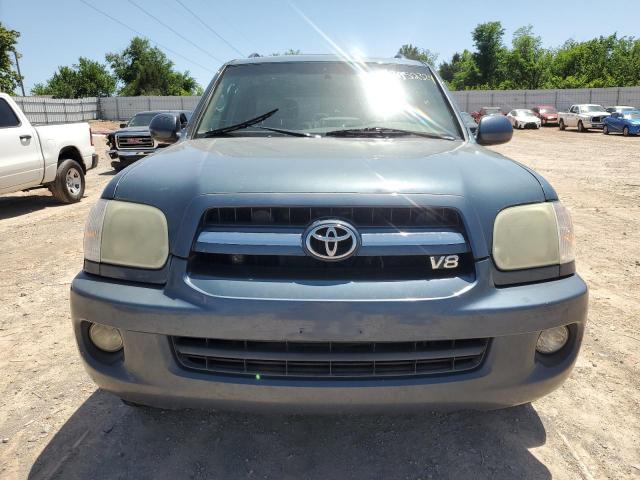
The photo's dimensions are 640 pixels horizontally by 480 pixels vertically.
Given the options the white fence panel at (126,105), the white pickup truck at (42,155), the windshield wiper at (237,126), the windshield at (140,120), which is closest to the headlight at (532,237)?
the windshield wiper at (237,126)

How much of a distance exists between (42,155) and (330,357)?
8.16m

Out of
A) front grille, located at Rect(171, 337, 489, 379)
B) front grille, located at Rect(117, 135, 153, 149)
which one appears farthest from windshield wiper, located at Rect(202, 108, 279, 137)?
front grille, located at Rect(117, 135, 153, 149)

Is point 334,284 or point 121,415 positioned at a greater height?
point 334,284

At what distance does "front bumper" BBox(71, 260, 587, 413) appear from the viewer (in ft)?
5.88

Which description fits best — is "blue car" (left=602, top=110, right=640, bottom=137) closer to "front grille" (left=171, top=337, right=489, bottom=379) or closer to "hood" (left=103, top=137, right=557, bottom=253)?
"hood" (left=103, top=137, right=557, bottom=253)

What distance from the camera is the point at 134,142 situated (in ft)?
44.2

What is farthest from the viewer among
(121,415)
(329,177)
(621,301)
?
(621,301)

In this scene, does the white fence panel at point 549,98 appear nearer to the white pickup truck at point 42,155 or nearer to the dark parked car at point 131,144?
the dark parked car at point 131,144

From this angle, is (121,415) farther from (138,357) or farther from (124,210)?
(124,210)

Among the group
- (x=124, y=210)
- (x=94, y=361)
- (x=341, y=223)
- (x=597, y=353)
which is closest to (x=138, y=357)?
(x=94, y=361)

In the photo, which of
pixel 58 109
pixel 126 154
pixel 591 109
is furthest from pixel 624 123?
pixel 58 109

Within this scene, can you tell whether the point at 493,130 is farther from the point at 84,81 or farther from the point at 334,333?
the point at 84,81

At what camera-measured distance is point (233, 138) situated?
2.90m

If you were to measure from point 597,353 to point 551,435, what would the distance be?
1103 millimetres
